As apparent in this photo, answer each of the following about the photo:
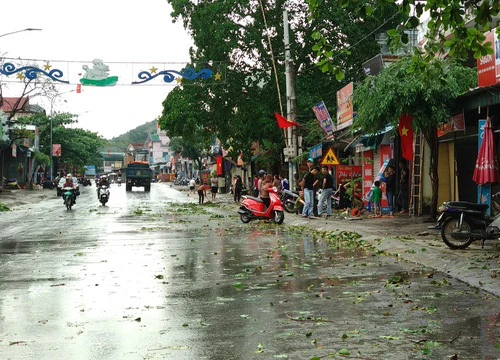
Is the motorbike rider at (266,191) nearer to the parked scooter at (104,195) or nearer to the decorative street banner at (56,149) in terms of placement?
the parked scooter at (104,195)

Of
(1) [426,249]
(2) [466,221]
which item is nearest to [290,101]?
(1) [426,249]

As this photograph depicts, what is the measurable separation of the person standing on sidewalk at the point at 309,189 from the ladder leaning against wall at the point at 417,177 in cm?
344

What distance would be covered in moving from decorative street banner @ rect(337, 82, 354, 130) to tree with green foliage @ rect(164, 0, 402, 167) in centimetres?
441

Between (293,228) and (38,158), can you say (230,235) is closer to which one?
(293,228)

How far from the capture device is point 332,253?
44.4 feet

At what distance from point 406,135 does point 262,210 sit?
17.7ft

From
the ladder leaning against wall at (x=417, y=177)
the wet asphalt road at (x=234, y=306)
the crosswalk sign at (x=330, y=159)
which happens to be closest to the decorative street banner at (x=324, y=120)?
the crosswalk sign at (x=330, y=159)

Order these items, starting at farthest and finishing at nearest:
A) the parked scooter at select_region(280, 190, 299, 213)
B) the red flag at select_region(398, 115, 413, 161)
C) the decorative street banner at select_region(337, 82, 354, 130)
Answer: the parked scooter at select_region(280, 190, 299, 213)
the decorative street banner at select_region(337, 82, 354, 130)
the red flag at select_region(398, 115, 413, 161)

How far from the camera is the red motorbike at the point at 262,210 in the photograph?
22391 mm

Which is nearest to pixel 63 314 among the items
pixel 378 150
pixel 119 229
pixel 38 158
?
pixel 119 229

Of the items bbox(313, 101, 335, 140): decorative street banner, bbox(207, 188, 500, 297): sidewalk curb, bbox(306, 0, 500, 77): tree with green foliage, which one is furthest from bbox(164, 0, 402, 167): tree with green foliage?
bbox(306, 0, 500, 77): tree with green foliage

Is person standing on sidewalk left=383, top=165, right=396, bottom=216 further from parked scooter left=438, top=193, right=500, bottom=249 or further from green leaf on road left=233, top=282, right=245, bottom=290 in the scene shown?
green leaf on road left=233, top=282, right=245, bottom=290

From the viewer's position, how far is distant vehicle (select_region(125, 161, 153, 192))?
2702 inches

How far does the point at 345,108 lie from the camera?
96.9 ft
